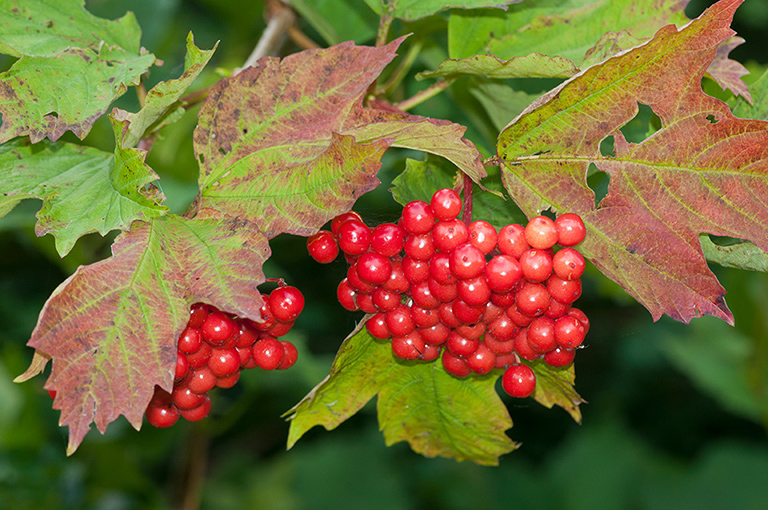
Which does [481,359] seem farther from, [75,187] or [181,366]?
[75,187]

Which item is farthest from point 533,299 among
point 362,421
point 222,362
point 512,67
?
point 362,421

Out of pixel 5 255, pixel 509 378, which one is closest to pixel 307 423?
pixel 509 378

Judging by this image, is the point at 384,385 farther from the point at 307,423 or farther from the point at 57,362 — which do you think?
the point at 57,362

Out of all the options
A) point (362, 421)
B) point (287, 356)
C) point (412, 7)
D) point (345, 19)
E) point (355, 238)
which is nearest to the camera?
point (355, 238)

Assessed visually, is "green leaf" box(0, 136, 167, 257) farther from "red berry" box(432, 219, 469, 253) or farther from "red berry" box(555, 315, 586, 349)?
"red berry" box(555, 315, 586, 349)

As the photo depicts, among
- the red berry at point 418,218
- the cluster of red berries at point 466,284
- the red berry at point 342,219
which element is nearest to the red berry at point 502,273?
the cluster of red berries at point 466,284
